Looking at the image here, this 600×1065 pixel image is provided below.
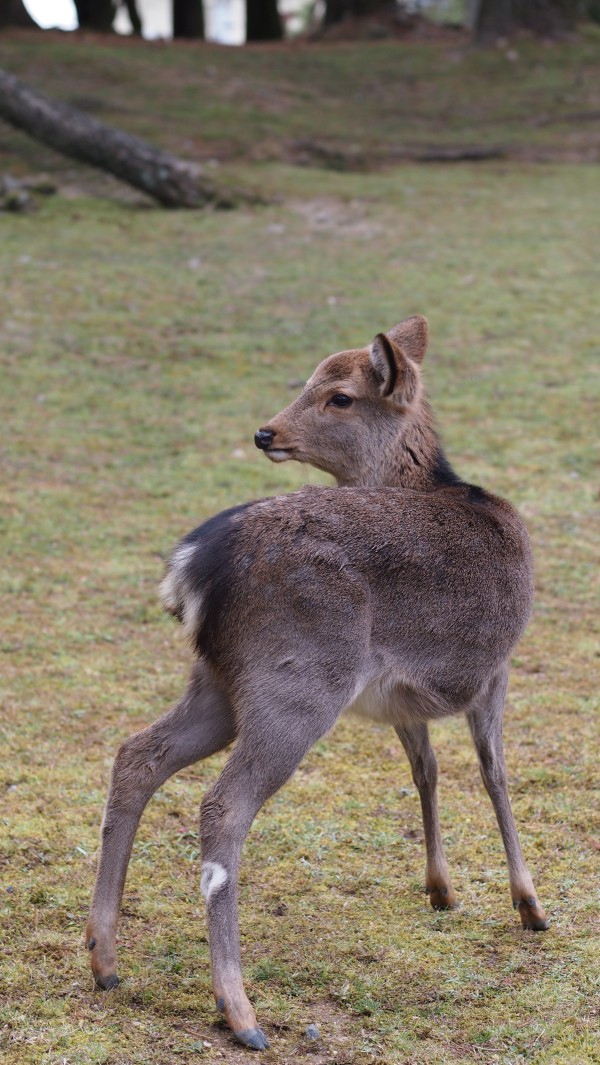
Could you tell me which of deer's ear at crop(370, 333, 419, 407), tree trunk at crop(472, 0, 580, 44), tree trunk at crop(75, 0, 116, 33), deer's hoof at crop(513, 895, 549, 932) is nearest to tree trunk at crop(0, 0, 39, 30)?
tree trunk at crop(75, 0, 116, 33)

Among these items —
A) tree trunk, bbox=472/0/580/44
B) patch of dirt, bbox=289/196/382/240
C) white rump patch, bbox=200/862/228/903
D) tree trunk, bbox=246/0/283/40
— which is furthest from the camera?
tree trunk, bbox=246/0/283/40

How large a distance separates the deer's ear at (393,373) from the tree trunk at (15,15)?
2320 cm

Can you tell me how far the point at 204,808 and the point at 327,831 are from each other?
134 centimetres

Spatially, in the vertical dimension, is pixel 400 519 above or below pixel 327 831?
above

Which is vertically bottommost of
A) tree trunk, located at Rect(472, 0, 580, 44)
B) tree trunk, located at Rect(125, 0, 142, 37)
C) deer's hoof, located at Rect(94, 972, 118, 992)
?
tree trunk, located at Rect(125, 0, 142, 37)

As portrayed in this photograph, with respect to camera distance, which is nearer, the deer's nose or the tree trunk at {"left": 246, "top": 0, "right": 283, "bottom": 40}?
the deer's nose

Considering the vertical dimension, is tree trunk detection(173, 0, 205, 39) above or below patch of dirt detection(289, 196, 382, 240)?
above

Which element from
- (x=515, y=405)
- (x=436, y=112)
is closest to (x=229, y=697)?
(x=515, y=405)

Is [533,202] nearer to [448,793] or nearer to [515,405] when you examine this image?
[515,405]

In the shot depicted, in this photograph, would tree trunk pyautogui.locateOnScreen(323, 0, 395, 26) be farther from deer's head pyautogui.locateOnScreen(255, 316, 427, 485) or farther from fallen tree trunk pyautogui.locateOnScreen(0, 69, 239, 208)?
deer's head pyautogui.locateOnScreen(255, 316, 427, 485)

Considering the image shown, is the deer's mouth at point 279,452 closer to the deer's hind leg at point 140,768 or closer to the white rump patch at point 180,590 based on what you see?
the white rump patch at point 180,590

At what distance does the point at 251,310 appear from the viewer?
13.5m

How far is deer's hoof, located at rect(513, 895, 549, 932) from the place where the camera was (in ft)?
14.5

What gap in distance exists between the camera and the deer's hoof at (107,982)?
12.9 feet
